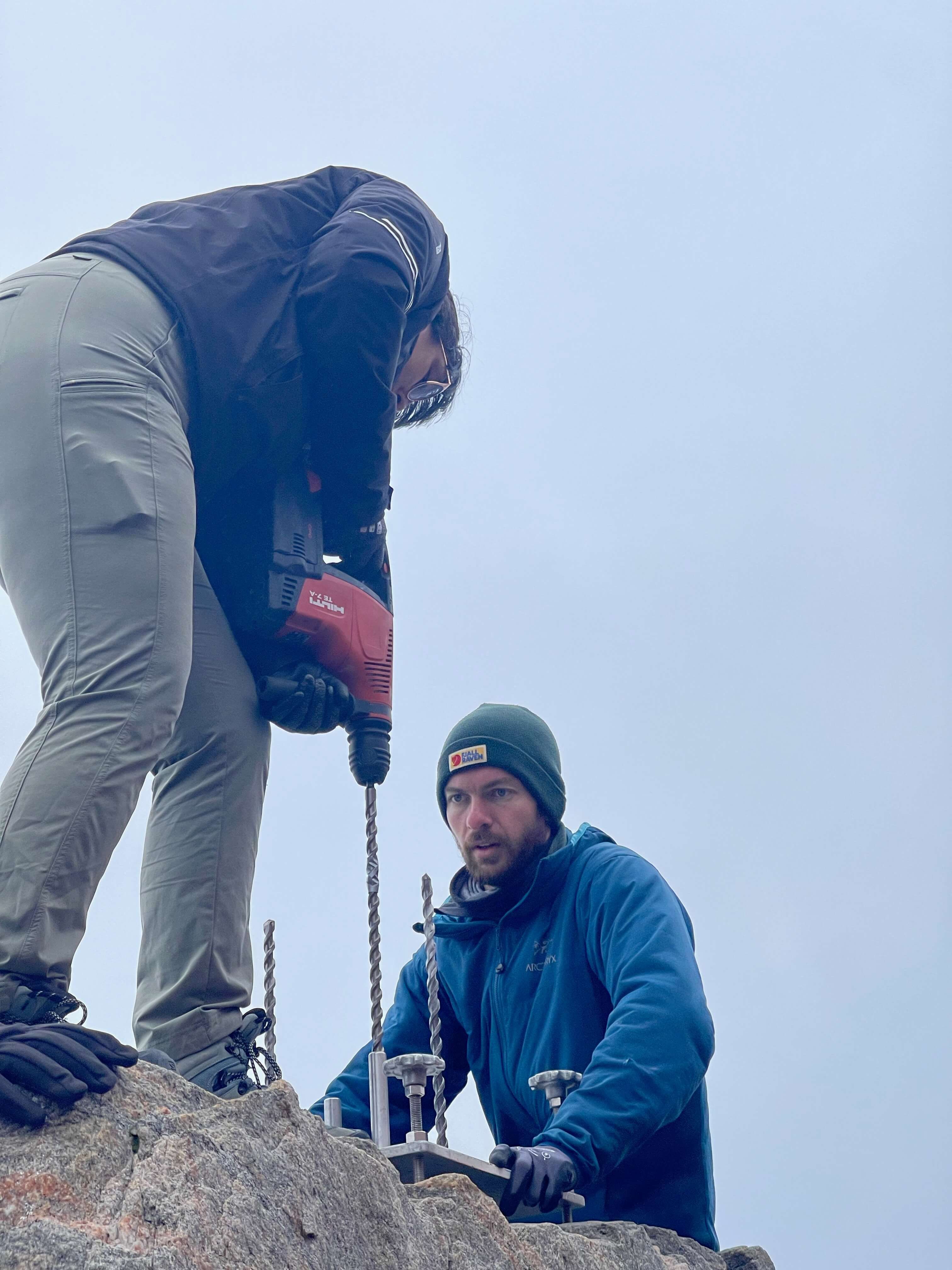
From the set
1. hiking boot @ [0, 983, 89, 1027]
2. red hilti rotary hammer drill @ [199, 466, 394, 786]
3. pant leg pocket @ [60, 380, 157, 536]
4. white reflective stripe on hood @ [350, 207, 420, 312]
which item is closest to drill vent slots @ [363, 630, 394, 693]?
red hilti rotary hammer drill @ [199, 466, 394, 786]

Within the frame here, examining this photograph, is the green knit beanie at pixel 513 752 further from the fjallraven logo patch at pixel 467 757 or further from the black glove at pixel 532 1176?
the black glove at pixel 532 1176

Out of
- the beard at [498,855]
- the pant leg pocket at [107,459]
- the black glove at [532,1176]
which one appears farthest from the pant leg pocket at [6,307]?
the beard at [498,855]

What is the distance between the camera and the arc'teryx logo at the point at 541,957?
179 inches

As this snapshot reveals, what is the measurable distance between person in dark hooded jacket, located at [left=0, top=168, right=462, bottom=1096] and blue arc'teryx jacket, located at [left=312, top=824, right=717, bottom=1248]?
3.23 ft

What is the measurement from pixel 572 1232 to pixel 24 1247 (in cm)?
182

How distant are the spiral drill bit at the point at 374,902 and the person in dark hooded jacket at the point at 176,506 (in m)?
0.44

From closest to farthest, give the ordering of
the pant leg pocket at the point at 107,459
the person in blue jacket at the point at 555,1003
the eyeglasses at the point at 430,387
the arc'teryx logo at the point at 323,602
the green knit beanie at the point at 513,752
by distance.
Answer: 1. the pant leg pocket at the point at 107,459
2. the person in blue jacket at the point at 555,1003
3. the arc'teryx logo at the point at 323,602
4. the eyeglasses at the point at 430,387
5. the green knit beanie at the point at 513,752

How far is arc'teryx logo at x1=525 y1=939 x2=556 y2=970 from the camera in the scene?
14.9 ft

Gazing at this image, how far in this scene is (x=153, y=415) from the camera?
337cm

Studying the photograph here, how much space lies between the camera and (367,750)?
449 centimetres

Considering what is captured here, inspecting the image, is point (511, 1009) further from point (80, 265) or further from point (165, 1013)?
point (80, 265)

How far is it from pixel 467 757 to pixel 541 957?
29.8 inches

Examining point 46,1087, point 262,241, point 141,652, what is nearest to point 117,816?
point 141,652

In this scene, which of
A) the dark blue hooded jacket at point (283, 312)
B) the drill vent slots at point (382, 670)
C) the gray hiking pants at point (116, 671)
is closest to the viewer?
the gray hiking pants at point (116, 671)
